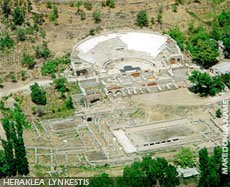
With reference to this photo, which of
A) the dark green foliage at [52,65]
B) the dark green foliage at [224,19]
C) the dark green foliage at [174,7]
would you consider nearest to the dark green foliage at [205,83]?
the dark green foliage at [224,19]

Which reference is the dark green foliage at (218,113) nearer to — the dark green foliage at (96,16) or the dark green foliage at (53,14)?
the dark green foliage at (96,16)

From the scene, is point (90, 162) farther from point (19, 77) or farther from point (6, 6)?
point (6, 6)

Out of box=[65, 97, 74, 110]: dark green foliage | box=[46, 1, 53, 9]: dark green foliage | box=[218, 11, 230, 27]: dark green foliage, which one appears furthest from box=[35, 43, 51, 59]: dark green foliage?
box=[218, 11, 230, 27]: dark green foliage

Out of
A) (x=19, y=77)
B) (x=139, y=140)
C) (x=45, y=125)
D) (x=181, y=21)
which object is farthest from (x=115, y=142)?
(x=181, y=21)

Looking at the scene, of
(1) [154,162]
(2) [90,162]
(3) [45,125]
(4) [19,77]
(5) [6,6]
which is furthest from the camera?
(5) [6,6]

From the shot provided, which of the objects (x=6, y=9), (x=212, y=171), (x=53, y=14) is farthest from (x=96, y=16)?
(x=212, y=171)
